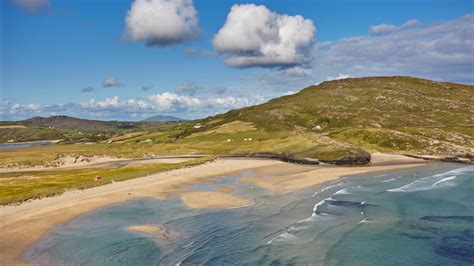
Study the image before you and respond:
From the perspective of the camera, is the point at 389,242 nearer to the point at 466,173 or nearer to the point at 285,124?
the point at 466,173

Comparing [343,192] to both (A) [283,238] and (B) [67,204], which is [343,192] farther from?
(B) [67,204]

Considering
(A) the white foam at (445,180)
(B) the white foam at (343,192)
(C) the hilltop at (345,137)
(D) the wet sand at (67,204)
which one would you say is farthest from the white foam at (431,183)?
(D) the wet sand at (67,204)

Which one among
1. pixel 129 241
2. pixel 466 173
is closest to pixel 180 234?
pixel 129 241

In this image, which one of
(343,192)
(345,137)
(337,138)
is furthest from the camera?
(337,138)

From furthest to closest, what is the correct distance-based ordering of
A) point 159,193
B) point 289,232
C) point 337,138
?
point 337,138, point 159,193, point 289,232

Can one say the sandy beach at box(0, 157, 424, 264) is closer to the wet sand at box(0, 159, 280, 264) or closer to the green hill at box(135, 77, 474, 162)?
the wet sand at box(0, 159, 280, 264)

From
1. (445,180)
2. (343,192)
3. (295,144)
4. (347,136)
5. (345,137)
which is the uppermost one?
(347,136)

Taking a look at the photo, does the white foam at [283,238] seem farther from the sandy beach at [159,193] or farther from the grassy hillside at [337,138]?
the grassy hillside at [337,138]

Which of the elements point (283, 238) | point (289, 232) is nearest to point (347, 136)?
point (289, 232)
